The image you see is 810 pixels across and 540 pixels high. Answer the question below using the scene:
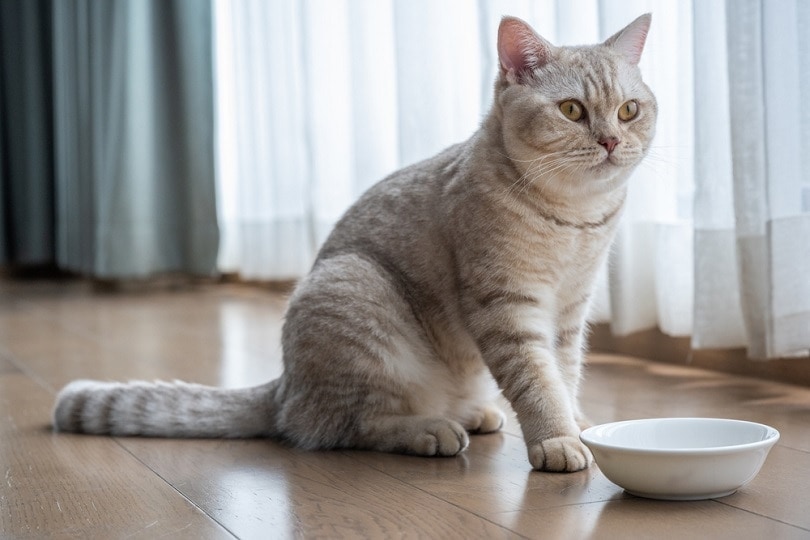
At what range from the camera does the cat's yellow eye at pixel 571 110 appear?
5.34 ft

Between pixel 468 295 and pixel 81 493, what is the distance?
0.67 metres

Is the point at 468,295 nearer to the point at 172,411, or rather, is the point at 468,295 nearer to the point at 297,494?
the point at 297,494

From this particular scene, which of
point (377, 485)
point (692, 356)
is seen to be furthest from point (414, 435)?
point (692, 356)

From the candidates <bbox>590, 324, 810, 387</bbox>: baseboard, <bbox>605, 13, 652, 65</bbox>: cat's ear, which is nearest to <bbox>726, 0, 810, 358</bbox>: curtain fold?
<bbox>590, 324, 810, 387</bbox>: baseboard

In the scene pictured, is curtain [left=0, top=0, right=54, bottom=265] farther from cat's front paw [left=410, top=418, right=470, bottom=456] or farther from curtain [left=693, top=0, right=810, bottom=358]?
cat's front paw [left=410, top=418, right=470, bottom=456]

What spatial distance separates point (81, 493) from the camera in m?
1.51

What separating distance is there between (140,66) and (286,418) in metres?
3.79

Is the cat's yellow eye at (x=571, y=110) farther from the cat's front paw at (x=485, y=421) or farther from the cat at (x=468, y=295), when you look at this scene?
the cat's front paw at (x=485, y=421)

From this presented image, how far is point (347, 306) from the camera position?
179cm

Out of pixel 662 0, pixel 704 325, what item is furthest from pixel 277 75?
pixel 704 325

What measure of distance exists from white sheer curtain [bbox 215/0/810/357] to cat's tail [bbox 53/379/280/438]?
2.97ft

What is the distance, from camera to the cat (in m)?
1.63

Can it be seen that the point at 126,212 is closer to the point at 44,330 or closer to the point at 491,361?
the point at 44,330

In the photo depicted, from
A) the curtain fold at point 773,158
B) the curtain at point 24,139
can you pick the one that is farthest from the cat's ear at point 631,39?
the curtain at point 24,139
